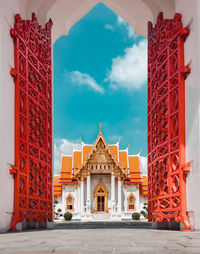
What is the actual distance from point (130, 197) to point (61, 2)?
60.7ft

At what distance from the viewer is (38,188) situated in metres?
8.34

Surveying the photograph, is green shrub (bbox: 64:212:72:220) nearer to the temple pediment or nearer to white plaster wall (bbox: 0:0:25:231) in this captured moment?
the temple pediment

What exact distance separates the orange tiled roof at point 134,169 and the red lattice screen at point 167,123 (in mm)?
17205

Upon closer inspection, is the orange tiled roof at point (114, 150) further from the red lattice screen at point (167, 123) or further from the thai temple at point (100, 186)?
the red lattice screen at point (167, 123)

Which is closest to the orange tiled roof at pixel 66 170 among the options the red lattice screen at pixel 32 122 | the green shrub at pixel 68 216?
the green shrub at pixel 68 216

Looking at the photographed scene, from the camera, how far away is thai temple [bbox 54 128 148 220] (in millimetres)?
24062

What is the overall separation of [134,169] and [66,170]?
5373 millimetres

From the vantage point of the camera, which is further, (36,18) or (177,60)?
(36,18)

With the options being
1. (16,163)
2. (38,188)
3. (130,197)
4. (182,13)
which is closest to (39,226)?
(38,188)

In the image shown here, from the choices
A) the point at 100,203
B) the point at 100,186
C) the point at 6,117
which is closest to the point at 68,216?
the point at 100,203

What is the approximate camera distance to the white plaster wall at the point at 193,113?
249 inches

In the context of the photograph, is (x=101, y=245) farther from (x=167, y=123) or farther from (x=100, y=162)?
(x=100, y=162)

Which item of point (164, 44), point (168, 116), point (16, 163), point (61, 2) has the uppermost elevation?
point (61, 2)

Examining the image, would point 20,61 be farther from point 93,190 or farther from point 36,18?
point 93,190
